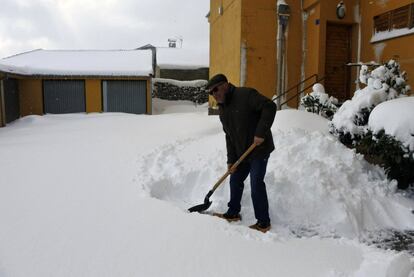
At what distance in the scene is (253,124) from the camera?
3.83 meters

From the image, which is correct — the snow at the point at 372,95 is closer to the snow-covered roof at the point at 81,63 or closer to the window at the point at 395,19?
the window at the point at 395,19

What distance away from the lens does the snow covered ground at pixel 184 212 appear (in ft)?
9.18

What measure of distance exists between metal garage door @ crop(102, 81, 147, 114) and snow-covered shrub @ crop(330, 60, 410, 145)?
12.1 m

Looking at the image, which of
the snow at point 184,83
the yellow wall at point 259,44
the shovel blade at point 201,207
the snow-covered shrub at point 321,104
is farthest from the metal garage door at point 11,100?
the shovel blade at point 201,207

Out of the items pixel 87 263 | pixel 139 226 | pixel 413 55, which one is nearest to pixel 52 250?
pixel 87 263

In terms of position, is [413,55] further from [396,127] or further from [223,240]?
[223,240]

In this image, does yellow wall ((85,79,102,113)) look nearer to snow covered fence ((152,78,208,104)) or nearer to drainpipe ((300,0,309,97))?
snow covered fence ((152,78,208,104))

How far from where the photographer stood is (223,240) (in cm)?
321

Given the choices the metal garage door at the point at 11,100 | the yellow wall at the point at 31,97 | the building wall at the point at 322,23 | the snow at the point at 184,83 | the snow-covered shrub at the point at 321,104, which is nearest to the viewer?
the snow-covered shrub at the point at 321,104

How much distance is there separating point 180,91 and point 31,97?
28.4 feet

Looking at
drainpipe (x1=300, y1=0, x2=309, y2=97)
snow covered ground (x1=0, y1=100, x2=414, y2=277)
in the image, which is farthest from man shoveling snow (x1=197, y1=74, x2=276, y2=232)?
drainpipe (x1=300, y1=0, x2=309, y2=97)

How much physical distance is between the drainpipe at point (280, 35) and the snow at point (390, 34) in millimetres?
2325

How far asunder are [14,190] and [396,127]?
4687 millimetres

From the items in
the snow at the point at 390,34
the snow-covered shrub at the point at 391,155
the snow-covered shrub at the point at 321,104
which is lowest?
the snow-covered shrub at the point at 391,155
